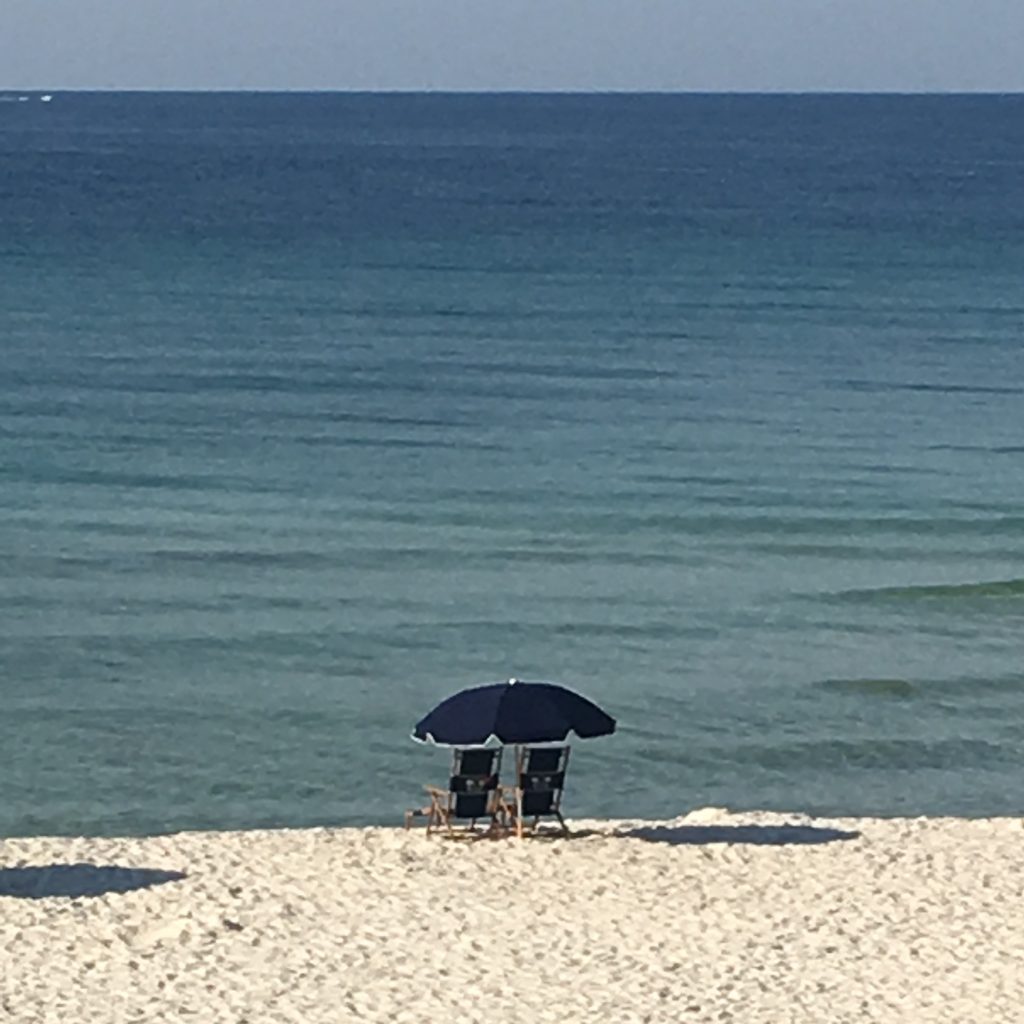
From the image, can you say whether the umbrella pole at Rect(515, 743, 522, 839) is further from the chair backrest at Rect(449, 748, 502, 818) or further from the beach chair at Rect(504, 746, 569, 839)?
the chair backrest at Rect(449, 748, 502, 818)

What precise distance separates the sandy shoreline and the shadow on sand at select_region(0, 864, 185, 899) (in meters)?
0.02

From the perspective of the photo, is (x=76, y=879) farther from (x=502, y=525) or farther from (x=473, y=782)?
(x=502, y=525)

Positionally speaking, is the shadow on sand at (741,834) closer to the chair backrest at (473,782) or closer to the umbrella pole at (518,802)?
the umbrella pole at (518,802)

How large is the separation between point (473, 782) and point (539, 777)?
40 cm

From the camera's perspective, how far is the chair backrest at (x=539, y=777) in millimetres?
14375

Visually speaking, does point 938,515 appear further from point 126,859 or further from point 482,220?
point 482,220

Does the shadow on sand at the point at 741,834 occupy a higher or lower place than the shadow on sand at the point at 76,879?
higher

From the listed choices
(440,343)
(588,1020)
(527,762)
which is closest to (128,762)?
(527,762)

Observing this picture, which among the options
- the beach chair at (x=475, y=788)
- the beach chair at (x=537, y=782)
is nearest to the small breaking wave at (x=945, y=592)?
the beach chair at (x=537, y=782)

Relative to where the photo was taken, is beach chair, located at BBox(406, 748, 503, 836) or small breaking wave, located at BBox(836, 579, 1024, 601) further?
small breaking wave, located at BBox(836, 579, 1024, 601)

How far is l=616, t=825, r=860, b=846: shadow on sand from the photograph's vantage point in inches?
571

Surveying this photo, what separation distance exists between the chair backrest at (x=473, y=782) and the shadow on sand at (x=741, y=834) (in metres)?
0.91

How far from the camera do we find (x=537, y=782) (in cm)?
1440

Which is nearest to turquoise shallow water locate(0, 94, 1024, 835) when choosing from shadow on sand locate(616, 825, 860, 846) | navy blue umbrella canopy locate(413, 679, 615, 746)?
shadow on sand locate(616, 825, 860, 846)
